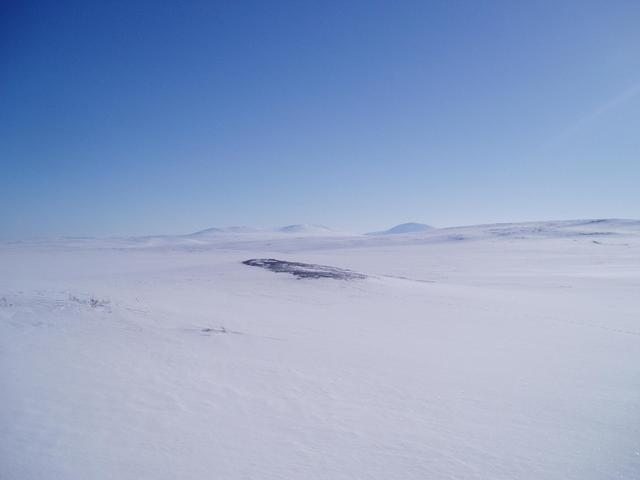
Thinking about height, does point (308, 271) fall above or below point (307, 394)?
above

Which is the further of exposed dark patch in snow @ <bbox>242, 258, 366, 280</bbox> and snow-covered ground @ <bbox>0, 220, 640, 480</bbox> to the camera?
exposed dark patch in snow @ <bbox>242, 258, 366, 280</bbox>

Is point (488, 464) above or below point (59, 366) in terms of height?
below

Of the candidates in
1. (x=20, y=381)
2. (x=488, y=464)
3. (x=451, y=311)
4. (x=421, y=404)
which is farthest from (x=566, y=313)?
(x=20, y=381)

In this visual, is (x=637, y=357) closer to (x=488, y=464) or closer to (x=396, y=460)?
Result: (x=488, y=464)

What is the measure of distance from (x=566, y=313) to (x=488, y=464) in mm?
11189

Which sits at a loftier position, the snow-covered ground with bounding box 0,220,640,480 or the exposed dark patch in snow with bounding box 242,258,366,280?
the exposed dark patch in snow with bounding box 242,258,366,280

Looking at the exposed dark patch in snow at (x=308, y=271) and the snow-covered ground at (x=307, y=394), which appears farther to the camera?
the exposed dark patch in snow at (x=308, y=271)

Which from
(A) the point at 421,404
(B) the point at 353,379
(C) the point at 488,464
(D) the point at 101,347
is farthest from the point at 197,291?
(C) the point at 488,464

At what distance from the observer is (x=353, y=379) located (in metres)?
5.65

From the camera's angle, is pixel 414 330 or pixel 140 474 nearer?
pixel 140 474

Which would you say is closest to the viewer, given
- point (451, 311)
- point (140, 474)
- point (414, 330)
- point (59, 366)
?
point (140, 474)

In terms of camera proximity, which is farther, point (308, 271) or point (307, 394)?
point (308, 271)

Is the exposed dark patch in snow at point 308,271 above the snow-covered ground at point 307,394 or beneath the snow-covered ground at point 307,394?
above

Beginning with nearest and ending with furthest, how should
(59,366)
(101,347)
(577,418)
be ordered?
(577,418) < (59,366) < (101,347)
